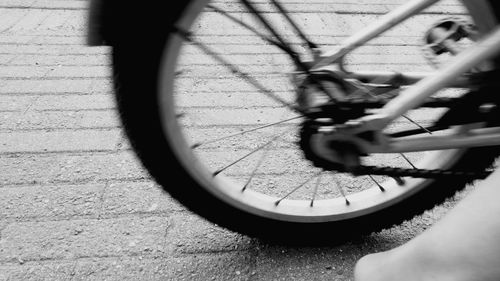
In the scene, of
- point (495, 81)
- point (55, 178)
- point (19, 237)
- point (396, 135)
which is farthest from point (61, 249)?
point (495, 81)

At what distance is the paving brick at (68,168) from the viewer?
1931 mm

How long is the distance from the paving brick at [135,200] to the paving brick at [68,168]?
2.4 inches

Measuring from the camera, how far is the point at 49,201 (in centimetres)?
181

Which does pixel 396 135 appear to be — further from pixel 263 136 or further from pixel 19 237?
pixel 19 237

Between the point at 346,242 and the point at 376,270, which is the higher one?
the point at 376,270

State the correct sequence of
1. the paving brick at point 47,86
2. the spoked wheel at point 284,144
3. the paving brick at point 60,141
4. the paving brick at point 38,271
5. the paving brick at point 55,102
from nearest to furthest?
the spoked wheel at point 284,144
the paving brick at point 38,271
the paving brick at point 60,141
the paving brick at point 55,102
the paving brick at point 47,86

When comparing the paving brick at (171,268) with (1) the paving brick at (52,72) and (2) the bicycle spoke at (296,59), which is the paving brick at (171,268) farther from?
Result: (1) the paving brick at (52,72)

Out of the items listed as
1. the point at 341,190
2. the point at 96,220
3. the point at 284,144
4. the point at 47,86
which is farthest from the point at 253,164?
the point at 47,86

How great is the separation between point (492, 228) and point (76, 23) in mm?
3207

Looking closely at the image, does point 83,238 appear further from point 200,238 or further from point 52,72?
point 52,72

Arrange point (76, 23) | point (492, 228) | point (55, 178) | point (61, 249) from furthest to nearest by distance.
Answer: point (76, 23) < point (55, 178) < point (61, 249) < point (492, 228)

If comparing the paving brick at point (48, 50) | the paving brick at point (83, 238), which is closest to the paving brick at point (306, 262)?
the paving brick at point (83, 238)

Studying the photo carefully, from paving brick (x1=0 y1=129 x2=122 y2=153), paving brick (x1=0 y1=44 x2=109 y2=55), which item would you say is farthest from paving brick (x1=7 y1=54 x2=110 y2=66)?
paving brick (x1=0 y1=129 x2=122 y2=153)

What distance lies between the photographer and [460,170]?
145 cm
